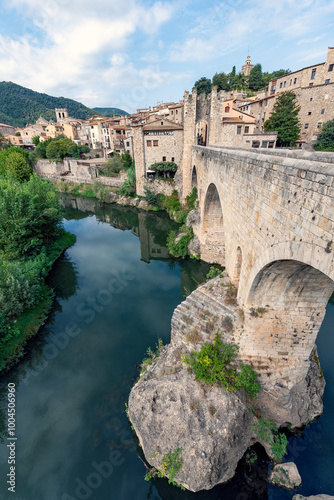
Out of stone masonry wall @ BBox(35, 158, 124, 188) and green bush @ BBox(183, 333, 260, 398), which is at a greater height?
stone masonry wall @ BBox(35, 158, 124, 188)

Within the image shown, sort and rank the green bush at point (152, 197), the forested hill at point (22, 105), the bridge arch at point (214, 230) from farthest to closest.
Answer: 1. the forested hill at point (22, 105)
2. the green bush at point (152, 197)
3. the bridge arch at point (214, 230)

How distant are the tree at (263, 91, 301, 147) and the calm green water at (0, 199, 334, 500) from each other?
814 inches

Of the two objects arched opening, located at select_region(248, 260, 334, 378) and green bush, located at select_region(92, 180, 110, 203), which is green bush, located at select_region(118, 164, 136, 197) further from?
arched opening, located at select_region(248, 260, 334, 378)

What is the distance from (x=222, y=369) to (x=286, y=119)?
2898 cm

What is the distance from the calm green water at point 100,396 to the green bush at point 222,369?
6.25 feet

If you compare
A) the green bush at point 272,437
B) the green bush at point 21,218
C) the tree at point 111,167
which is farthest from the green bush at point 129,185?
the green bush at point 272,437

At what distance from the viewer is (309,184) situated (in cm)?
355

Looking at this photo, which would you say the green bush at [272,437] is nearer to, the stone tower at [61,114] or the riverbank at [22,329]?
the riverbank at [22,329]

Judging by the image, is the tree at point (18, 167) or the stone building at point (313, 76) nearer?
the tree at point (18, 167)

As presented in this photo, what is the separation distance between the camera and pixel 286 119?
84.9ft

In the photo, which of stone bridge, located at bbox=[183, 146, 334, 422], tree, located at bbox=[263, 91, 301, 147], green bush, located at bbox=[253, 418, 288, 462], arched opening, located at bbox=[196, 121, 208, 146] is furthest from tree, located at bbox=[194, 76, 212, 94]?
green bush, located at bbox=[253, 418, 288, 462]

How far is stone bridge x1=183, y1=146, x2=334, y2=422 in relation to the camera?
3.49m

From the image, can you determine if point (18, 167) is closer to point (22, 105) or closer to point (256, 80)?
point (256, 80)

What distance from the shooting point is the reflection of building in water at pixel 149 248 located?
57.8 ft
